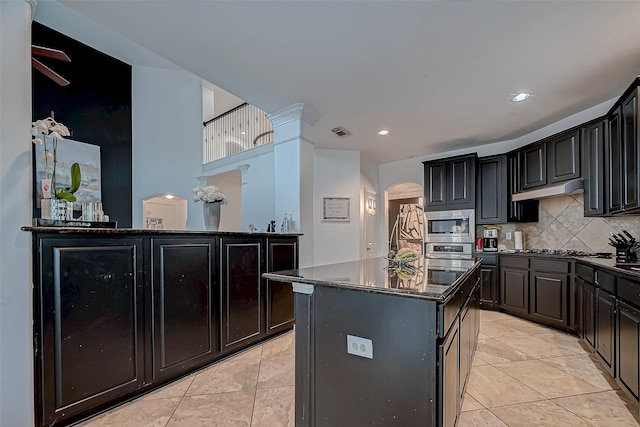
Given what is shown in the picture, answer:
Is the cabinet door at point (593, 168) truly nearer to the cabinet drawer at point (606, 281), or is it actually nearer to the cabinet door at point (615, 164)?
the cabinet door at point (615, 164)

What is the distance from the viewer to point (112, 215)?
4137 mm

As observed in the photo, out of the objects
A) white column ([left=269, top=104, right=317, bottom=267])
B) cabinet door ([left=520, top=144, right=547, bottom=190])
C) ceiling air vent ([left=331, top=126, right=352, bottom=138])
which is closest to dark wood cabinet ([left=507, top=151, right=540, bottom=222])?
cabinet door ([left=520, top=144, right=547, bottom=190])

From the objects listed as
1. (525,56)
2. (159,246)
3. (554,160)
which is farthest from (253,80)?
(554,160)

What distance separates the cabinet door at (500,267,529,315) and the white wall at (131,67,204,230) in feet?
17.4

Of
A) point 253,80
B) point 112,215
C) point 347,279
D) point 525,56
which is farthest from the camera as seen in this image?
point 112,215

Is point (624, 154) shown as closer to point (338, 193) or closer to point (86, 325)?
point (338, 193)

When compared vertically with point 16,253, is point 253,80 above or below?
above

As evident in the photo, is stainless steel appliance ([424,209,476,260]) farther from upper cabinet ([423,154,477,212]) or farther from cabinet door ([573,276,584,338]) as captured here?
cabinet door ([573,276,584,338])

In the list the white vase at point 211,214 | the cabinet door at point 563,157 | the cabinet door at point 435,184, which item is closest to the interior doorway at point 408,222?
the cabinet door at point 435,184

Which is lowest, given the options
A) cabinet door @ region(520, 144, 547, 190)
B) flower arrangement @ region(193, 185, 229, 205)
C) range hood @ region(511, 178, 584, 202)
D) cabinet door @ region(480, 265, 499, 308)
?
cabinet door @ region(480, 265, 499, 308)

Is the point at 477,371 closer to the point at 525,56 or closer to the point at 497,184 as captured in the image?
the point at 525,56

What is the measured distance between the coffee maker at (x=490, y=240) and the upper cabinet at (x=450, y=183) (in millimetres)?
479

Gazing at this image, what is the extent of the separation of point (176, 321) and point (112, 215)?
279 cm

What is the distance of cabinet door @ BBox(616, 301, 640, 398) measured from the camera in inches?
73.4
